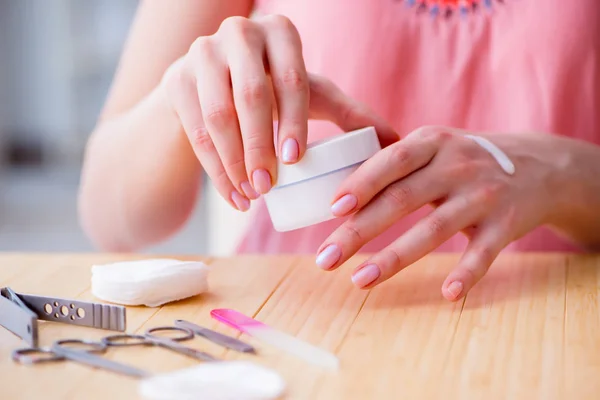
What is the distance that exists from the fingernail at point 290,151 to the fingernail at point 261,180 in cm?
2

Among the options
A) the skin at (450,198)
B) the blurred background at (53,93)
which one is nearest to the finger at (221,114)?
the skin at (450,198)

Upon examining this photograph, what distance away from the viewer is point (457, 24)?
3.60 feet

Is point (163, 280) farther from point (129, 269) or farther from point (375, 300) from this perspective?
point (375, 300)

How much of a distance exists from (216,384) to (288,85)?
317 mm

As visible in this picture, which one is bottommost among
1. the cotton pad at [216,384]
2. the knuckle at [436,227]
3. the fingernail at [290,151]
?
the knuckle at [436,227]

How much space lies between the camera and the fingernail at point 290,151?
0.69 meters

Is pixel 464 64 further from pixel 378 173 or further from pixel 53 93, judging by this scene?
pixel 53 93

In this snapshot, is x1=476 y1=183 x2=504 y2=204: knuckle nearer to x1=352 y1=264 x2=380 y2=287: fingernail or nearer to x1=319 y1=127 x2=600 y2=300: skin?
x1=319 y1=127 x2=600 y2=300: skin

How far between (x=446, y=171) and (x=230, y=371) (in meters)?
0.33

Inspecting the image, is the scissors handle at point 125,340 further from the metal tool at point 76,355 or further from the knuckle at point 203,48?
the knuckle at point 203,48

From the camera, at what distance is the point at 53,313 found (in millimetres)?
652

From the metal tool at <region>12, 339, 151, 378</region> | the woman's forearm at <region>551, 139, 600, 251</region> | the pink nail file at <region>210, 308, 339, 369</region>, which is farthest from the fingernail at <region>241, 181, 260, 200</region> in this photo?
the woman's forearm at <region>551, 139, 600, 251</region>

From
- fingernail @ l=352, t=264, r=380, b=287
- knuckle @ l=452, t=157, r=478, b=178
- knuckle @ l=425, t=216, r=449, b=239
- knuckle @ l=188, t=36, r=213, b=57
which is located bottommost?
fingernail @ l=352, t=264, r=380, b=287

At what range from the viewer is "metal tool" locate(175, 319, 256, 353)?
59 cm
